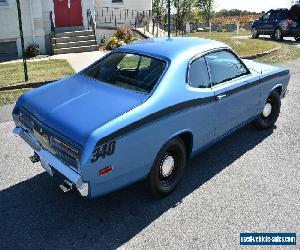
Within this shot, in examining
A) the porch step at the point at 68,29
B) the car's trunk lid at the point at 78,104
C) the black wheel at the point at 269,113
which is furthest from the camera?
the porch step at the point at 68,29

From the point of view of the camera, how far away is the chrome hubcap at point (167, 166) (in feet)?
14.4

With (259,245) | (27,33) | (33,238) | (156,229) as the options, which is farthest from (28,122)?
(27,33)

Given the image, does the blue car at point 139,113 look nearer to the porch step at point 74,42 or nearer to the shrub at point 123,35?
the porch step at point 74,42

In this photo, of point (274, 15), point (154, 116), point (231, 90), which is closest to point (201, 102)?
point (231, 90)

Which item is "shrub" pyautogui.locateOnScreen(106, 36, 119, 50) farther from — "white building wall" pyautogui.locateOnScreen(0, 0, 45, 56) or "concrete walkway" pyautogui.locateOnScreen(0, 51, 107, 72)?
"white building wall" pyautogui.locateOnScreen(0, 0, 45, 56)

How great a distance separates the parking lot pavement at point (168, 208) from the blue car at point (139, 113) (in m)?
0.40

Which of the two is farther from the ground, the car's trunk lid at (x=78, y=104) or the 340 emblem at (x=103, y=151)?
the car's trunk lid at (x=78, y=104)

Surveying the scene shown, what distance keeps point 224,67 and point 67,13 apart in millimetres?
12250

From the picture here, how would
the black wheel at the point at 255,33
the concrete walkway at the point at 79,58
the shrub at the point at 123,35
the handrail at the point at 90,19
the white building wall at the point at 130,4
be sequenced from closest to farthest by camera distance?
1. the concrete walkway at the point at 79,58
2. the handrail at the point at 90,19
3. the shrub at the point at 123,35
4. the white building wall at the point at 130,4
5. the black wheel at the point at 255,33

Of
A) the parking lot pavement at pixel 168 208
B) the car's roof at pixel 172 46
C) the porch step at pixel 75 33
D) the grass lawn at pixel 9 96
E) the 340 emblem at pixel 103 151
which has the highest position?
the car's roof at pixel 172 46

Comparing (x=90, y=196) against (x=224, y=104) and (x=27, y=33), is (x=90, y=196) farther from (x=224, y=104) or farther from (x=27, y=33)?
(x=27, y=33)

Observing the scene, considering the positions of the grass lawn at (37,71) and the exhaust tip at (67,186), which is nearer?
the exhaust tip at (67,186)

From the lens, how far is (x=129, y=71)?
15.6ft

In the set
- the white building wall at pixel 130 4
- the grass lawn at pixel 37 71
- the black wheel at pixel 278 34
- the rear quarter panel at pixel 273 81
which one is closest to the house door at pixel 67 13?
the white building wall at pixel 130 4
